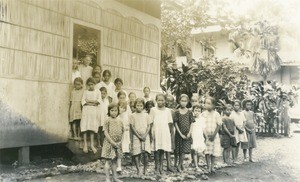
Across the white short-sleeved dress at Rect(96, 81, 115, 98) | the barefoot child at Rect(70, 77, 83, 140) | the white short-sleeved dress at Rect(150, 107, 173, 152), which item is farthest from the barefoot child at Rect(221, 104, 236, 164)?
the barefoot child at Rect(70, 77, 83, 140)

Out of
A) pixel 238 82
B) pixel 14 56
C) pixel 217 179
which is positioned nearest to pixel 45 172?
pixel 14 56

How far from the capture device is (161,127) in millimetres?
5703

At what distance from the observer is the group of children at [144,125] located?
5.41m

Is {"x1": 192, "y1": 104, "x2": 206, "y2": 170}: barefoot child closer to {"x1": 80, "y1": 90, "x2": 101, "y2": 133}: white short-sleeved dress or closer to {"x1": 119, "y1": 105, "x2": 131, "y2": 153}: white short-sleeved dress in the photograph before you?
{"x1": 119, "y1": 105, "x2": 131, "y2": 153}: white short-sleeved dress

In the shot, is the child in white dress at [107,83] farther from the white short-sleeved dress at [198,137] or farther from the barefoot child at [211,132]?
the barefoot child at [211,132]

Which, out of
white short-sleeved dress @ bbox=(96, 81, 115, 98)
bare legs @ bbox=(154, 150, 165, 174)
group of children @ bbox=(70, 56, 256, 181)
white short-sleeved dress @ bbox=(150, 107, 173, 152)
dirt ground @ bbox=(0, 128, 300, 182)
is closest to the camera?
dirt ground @ bbox=(0, 128, 300, 182)

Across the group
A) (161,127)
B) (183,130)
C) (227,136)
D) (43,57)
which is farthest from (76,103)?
(227,136)

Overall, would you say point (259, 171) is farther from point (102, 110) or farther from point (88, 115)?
point (88, 115)

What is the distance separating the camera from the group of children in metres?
5.41

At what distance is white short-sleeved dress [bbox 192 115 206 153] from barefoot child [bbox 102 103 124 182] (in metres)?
1.93

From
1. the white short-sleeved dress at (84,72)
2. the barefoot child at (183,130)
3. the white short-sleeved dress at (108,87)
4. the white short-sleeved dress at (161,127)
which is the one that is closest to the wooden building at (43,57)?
the white short-sleeved dress at (84,72)

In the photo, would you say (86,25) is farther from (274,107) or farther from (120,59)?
(274,107)

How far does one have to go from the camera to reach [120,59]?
25.4ft

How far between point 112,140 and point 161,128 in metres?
1.14
